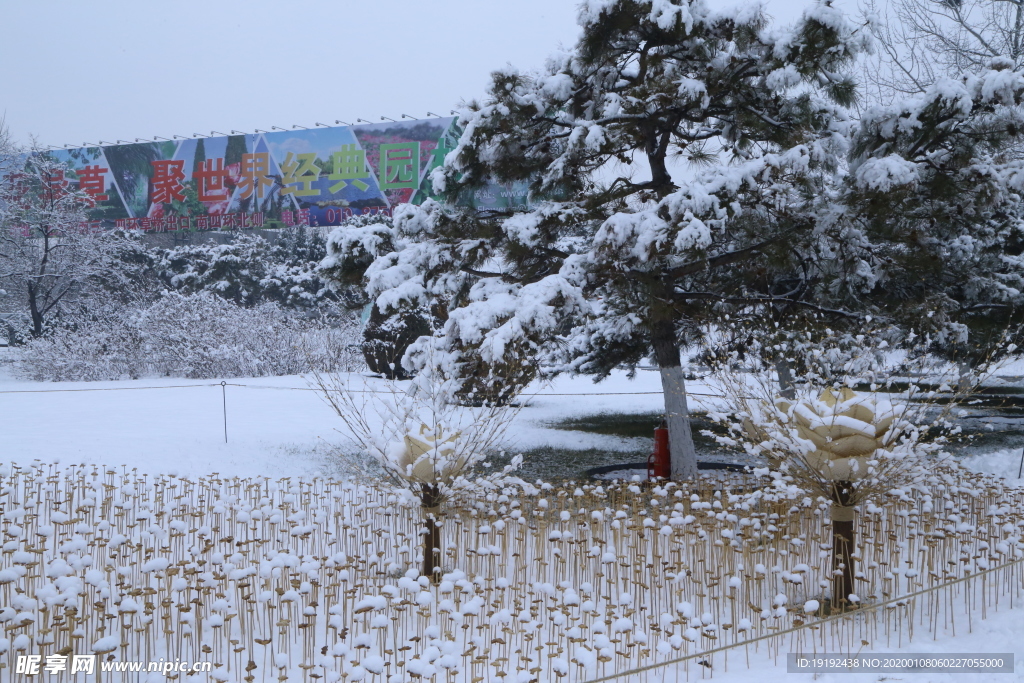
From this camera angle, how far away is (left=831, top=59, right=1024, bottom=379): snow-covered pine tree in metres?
5.23

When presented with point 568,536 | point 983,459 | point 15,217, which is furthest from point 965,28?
point 15,217

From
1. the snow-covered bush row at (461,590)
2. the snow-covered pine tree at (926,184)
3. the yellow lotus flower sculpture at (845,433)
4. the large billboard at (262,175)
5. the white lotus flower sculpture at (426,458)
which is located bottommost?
the snow-covered bush row at (461,590)

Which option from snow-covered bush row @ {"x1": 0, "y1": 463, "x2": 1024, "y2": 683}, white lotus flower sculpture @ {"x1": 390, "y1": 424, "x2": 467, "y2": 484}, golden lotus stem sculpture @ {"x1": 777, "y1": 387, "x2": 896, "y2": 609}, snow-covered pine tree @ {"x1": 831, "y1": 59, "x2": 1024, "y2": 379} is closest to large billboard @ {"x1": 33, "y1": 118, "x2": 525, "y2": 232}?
snow-covered pine tree @ {"x1": 831, "y1": 59, "x2": 1024, "y2": 379}

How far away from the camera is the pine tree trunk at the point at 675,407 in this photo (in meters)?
6.27

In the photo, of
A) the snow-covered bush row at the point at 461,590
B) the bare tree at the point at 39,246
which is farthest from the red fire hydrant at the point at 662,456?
the bare tree at the point at 39,246

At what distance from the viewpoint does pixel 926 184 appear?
18.8 ft

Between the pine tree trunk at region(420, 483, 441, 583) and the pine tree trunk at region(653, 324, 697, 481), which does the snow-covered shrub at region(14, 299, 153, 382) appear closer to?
the pine tree trunk at region(653, 324, 697, 481)

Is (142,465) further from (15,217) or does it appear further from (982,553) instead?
(15,217)

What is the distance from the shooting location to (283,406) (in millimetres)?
11109

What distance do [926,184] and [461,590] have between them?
15.1 ft

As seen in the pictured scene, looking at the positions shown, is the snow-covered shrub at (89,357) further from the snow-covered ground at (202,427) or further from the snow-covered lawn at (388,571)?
the snow-covered lawn at (388,571)

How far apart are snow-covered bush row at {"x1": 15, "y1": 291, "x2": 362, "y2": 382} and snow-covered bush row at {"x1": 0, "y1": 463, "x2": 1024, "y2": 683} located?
385 inches

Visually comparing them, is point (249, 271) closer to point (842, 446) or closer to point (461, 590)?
point (461, 590)

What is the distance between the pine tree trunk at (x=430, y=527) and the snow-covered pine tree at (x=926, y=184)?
343 centimetres
